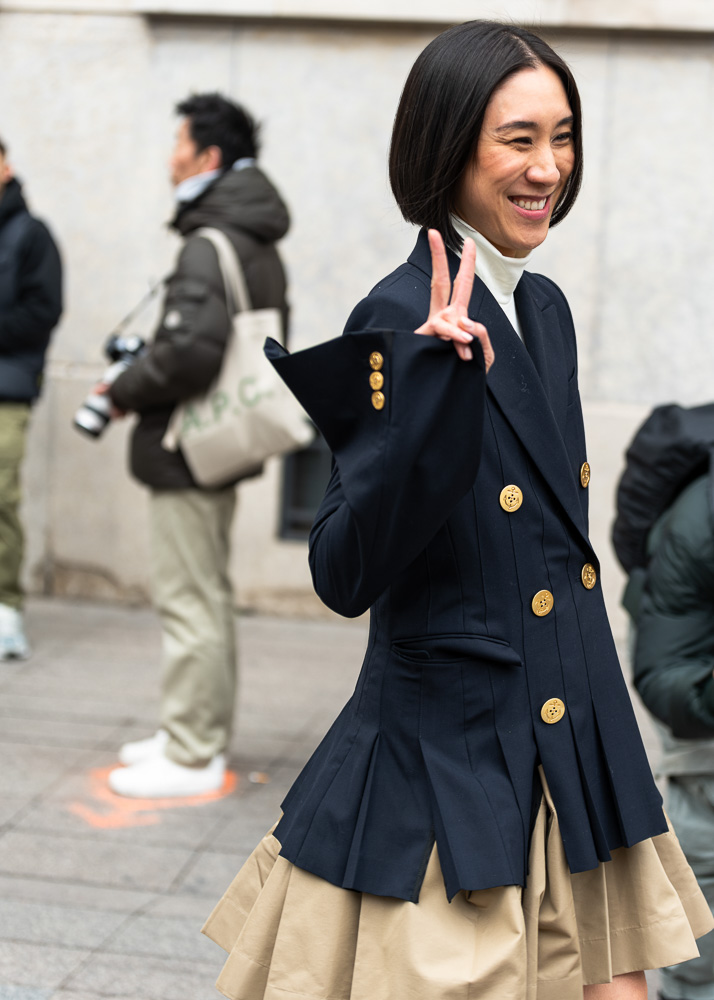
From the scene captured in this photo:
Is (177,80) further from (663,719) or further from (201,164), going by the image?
(663,719)

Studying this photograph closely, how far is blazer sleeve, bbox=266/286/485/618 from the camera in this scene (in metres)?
1.59

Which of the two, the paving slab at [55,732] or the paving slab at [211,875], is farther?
the paving slab at [55,732]

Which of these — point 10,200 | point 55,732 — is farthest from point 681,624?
point 10,200

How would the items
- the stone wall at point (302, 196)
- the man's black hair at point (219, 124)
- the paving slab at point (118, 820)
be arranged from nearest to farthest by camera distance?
the paving slab at point (118, 820) < the man's black hair at point (219, 124) < the stone wall at point (302, 196)

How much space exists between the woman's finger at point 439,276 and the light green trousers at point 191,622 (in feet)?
9.33

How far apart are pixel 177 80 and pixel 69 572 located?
2753 millimetres

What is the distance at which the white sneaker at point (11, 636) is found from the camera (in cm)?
594

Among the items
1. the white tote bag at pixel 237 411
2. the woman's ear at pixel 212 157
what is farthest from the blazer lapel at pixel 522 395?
the woman's ear at pixel 212 157

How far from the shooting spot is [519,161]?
1804mm

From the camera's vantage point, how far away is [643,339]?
261 inches

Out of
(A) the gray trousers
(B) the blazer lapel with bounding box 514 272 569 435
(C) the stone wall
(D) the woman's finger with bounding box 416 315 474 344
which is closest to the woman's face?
(B) the blazer lapel with bounding box 514 272 569 435

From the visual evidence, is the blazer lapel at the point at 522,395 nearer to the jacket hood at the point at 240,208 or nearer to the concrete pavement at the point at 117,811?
the concrete pavement at the point at 117,811

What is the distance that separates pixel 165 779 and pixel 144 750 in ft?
0.79

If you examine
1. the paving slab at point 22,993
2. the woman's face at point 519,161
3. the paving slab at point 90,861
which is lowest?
the paving slab at point 90,861
